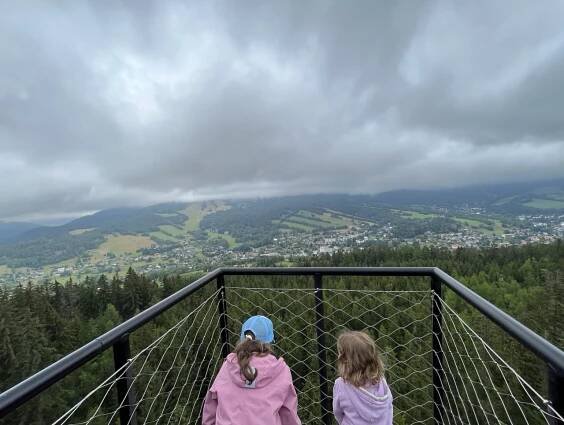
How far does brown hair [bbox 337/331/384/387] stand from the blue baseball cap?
37 cm

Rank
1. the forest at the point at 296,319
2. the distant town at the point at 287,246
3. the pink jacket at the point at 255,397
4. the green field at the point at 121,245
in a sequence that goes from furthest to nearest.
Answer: the green field at the point at 121,245 < the distant town at the point at 287,246 < the forest at the point at 296,319 < the pink jacket at the point at 255,397

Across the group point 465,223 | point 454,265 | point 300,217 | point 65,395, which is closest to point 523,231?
point 465,223

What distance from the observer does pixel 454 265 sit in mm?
38469

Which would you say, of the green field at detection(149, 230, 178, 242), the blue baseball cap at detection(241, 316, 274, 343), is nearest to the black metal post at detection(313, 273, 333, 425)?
the blue baseball cap at detection(241, 316, 274, 343)

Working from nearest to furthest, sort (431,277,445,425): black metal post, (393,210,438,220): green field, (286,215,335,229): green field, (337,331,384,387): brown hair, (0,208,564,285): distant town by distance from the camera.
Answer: (337,331,384,387): brown hair, (431,277,445,425): black metal post, (0,208,564,285): distant town, (393,210,438,220): green field, (286,215,335,229): green field

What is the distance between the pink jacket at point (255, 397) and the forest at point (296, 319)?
736mm

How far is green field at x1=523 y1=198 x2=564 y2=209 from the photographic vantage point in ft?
420

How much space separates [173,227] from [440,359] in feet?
482

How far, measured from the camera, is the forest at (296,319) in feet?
41.6

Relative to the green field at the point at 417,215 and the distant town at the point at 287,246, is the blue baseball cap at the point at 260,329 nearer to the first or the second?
the distant town at the point at 287,246

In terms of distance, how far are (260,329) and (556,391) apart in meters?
1.28

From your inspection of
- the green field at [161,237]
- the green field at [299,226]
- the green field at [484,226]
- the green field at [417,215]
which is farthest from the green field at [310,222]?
the green field at [161,237]

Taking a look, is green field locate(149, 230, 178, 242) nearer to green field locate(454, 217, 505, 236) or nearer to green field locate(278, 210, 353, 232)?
green field locate(278, 210, 353, 232)

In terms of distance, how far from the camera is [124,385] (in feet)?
4.49
